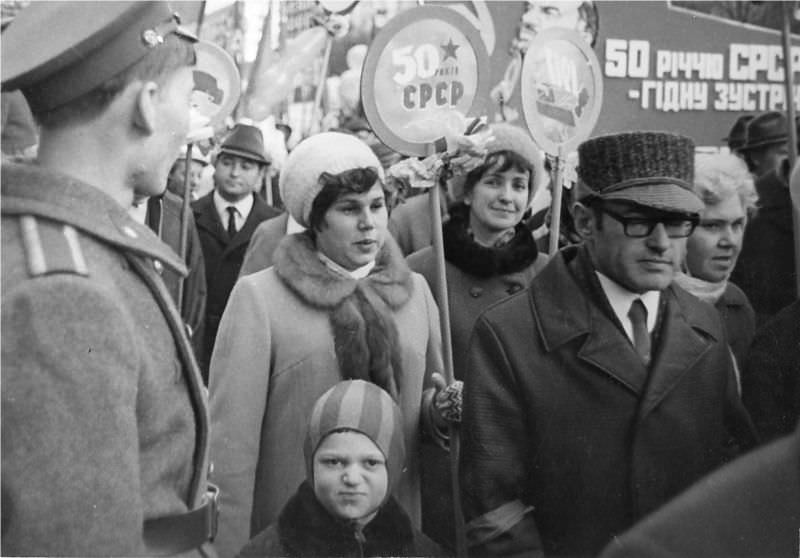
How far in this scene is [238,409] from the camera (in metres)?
2.73

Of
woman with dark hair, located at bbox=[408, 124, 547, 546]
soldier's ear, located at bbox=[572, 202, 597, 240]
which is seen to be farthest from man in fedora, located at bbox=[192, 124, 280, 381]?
soldier's ear, located at bbox=[572, 202, 597, 240]

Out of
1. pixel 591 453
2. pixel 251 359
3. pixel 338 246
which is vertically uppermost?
pixel 338 246

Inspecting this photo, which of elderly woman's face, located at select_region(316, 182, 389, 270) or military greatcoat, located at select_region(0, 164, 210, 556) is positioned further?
elderly woman's face, located at select_region(316, 182, 389, 270)

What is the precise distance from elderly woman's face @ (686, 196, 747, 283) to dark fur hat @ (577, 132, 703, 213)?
0.73 meters

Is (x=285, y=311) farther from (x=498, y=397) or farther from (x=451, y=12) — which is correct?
(x=451, y=12)

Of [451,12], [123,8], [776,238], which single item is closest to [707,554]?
[123,8]

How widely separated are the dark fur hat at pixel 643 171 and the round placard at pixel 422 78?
25.6 inches

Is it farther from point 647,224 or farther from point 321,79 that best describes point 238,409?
point 321,79

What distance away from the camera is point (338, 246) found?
9.57 ft

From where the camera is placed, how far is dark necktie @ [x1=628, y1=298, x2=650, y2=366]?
2.41 metres

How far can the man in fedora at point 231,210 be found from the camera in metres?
4.54

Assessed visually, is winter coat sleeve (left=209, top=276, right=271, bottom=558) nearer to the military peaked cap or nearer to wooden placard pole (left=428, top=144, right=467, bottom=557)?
wooden placard pole (left=428, top=144, right=467, bottom=557)

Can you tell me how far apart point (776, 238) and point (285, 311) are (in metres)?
1.94

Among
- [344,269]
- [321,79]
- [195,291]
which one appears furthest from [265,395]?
[321,79]
